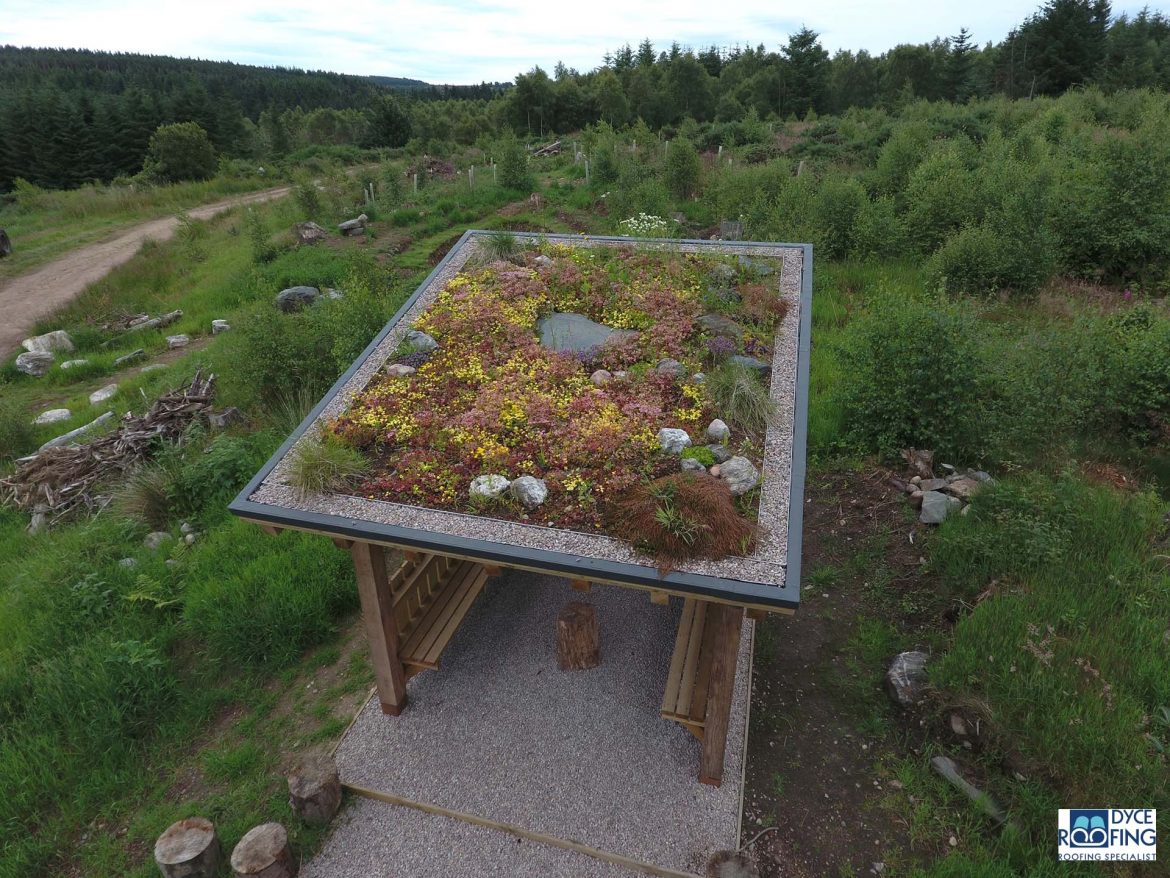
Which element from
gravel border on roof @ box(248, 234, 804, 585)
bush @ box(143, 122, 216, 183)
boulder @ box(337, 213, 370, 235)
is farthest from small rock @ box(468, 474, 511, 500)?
bush @ box(143, 122, 216, 183)

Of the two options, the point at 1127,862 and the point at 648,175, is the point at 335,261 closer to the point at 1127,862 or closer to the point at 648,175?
the point at 648,175

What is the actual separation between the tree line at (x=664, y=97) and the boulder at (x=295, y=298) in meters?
25.0

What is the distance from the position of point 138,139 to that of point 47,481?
43.8m

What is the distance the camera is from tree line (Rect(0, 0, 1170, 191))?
38.5m

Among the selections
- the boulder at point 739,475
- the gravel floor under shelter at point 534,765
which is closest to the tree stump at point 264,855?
the gravel floor under shelter at point 534,765

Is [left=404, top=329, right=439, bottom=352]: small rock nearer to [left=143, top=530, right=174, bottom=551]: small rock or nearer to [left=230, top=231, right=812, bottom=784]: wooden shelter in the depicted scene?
[left=230, top=231, right=812, bottom=784]: wooden shelter

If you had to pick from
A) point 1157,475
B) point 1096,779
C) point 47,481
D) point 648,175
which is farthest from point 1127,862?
point 648,175

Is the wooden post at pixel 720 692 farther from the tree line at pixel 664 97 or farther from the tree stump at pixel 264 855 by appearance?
the tree line at pixel 664 97

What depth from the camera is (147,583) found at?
6.84 m

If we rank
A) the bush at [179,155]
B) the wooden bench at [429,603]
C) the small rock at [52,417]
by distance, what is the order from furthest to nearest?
the bush at [179,155] → the small rock at [52,417] → the wooden bench at [429,603]

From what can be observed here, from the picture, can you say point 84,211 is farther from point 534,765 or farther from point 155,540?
point 534,765

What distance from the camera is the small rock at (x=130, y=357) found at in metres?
13.8

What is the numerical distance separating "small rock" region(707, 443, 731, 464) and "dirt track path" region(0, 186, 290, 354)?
18111mm

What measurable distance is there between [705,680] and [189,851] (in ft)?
12.5
